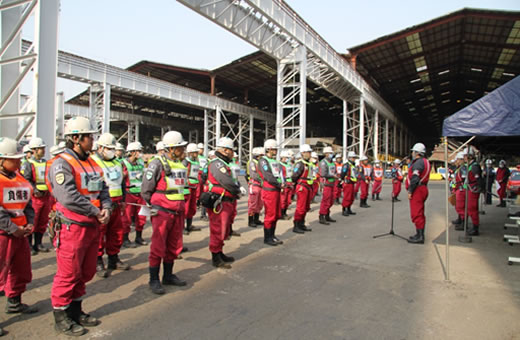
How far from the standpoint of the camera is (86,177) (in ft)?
11.8

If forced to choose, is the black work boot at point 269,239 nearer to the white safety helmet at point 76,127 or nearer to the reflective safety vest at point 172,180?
the reflective safety vest at point 172,180

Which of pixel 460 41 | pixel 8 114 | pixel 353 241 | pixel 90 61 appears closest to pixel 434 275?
pixel 353 241

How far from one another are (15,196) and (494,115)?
671 cm

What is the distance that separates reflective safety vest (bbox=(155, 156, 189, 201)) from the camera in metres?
4.55

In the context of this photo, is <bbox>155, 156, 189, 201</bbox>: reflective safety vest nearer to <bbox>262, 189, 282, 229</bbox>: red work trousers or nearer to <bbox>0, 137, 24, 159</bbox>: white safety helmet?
Answer: <bbox>0, 137, 24, 159</bbox>: white safety helmet

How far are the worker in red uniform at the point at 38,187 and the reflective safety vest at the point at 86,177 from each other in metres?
3.49

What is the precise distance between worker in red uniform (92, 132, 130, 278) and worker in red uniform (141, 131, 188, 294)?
0.92 meters

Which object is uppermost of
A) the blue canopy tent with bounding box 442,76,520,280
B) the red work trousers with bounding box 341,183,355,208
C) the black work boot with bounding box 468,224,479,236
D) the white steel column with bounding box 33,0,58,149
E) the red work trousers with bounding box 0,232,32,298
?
the white steel column with bounding box 33,0,58,149

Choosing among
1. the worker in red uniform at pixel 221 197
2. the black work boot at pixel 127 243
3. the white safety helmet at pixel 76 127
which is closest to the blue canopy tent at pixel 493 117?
the worker in red uniform at pixel 221 197

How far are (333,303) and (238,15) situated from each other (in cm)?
1339

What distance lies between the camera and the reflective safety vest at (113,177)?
5.55 metres

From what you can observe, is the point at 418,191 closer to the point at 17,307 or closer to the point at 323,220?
the point at 323,220

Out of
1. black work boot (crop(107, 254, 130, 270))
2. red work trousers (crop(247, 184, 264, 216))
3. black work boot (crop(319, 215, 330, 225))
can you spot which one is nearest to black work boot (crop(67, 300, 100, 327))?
black work boot (crop(107, 254, 130, 270))

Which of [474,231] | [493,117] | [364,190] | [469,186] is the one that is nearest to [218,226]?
[493,117]
